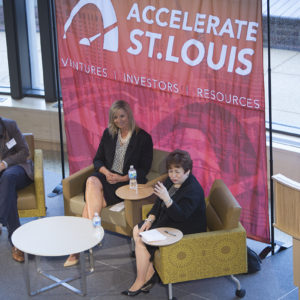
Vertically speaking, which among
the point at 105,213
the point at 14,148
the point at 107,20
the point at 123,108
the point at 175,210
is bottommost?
the point at 105,213

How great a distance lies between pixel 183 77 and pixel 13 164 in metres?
1.79

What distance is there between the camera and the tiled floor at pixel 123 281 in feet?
14.6

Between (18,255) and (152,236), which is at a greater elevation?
(152,236)

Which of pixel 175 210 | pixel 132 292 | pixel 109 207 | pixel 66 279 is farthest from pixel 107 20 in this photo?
pixel 132 292

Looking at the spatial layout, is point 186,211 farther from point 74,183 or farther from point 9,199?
point 9,199

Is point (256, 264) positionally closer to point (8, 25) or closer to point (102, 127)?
point (102, 127)

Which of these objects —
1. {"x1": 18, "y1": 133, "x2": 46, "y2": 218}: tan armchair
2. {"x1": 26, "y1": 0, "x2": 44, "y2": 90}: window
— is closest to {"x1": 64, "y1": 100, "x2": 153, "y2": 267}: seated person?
{"x1": 18, "y1": 133, "x2": 46, "y2": 218}: tan armchair

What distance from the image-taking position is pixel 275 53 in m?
5.89

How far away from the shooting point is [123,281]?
184 inches

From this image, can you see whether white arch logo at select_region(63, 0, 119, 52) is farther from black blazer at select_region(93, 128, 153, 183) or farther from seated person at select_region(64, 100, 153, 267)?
black blazer at select_region(93, 128, 153, 183)

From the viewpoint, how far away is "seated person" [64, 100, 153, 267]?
511cm

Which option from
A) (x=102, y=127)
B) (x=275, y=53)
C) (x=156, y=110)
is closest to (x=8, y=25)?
(x=102, y=127)

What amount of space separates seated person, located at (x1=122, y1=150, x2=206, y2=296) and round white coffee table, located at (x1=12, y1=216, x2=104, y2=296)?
0.37 meters

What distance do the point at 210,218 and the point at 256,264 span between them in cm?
58
